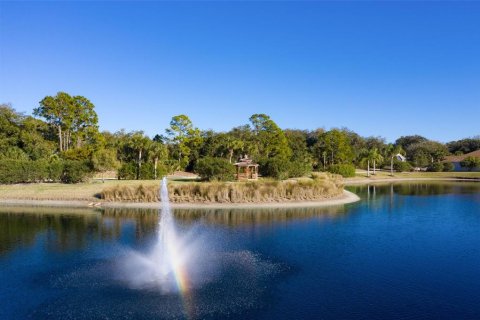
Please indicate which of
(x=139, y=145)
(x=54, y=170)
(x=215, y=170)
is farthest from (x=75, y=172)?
(x=215, y=170)

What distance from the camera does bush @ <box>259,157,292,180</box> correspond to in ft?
213

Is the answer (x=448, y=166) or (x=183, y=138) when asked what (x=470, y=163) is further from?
(x=183, y=138)

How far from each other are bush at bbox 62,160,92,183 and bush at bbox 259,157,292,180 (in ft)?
94.9

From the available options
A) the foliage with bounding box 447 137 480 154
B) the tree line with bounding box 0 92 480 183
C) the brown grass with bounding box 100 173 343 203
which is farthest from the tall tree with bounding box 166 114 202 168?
the foliage with bounding box 447 137 480 154

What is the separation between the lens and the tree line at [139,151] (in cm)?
5334

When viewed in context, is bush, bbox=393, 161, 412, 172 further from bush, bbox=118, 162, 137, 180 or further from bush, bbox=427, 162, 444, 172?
bush, bbox=118, 162, 137, 180

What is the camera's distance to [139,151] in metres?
58.8

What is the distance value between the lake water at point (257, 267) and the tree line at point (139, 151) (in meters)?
19.2

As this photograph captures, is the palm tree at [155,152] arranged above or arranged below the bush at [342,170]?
above

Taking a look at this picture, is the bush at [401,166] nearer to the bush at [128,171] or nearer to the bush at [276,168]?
the bush at [276,168]

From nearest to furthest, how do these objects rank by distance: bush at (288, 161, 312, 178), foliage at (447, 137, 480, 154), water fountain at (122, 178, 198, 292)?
water fountain at (122, 178, 198, 292), bush at (288, 161, 312, 178), foliage at (447, 137, 480, 154)

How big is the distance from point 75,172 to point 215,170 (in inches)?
751

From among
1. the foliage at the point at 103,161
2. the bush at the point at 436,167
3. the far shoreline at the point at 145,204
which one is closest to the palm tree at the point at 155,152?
the foliage at the point at 103,161

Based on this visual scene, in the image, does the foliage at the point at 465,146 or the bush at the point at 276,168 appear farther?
the foliage at the point at 465,146
